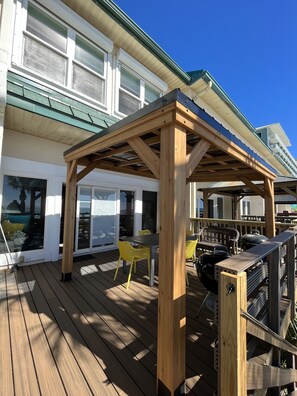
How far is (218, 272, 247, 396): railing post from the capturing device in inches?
48.4

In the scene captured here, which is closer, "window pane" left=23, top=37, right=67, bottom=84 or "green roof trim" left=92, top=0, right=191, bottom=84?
"window pane" left=23, top=37, right=67, bottom=84

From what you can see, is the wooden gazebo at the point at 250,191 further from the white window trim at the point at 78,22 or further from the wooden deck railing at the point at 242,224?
the white window trim at the point at 78,22

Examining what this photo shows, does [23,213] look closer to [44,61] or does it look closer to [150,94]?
[44,61]

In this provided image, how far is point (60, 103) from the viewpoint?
4.43m

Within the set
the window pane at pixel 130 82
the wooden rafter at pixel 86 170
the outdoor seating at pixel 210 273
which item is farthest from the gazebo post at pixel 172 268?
the window pane at pixel 130 82

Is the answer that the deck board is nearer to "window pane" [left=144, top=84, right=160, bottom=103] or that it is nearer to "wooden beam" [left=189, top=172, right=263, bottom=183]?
"wooden beam" [left=189, top=172, right=263, bottom=183]

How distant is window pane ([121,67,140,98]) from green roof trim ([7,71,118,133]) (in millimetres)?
2040

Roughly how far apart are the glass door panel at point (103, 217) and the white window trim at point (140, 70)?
4.31 metres

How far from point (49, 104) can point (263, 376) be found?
524 cm

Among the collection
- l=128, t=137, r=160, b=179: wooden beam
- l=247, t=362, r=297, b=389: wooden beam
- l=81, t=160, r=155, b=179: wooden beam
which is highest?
l=81, t=160, r=155, b=179: wooden beam

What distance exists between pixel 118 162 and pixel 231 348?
14.0 feet

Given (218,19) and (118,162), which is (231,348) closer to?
(118,162)

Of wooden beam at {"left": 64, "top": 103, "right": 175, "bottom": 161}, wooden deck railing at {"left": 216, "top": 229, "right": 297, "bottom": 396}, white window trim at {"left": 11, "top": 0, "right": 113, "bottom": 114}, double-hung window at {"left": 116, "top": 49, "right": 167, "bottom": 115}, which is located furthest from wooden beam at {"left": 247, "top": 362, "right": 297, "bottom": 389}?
double-hung window at {"left": 116, "top": 49, "right": 167, "bottom": 115}

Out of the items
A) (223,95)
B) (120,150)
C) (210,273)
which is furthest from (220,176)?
(223,95)
